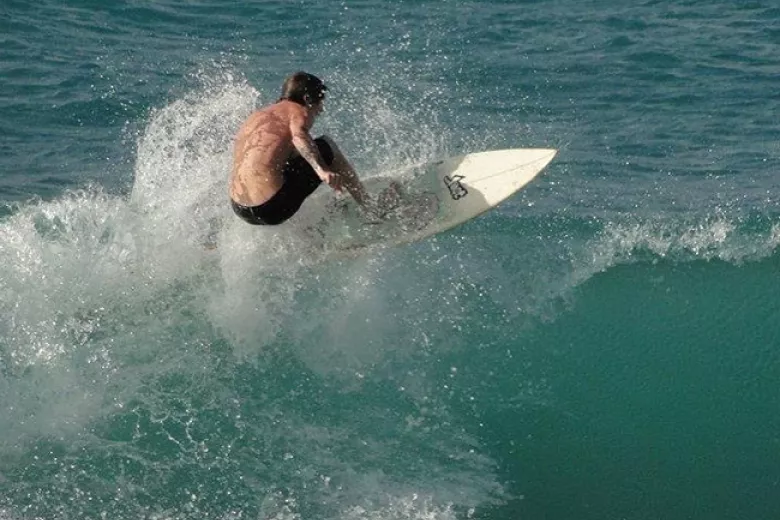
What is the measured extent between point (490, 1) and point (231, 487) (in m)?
10.2

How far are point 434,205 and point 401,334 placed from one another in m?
0.95

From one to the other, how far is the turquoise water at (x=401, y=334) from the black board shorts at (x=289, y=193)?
47 centimetres

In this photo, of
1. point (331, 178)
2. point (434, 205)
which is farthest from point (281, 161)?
point (434, 205)

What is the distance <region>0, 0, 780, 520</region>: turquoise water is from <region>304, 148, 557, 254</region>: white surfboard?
209 millimetres

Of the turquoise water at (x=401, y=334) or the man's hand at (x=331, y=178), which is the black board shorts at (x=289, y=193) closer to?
the man's hand at (x=331, y=178)

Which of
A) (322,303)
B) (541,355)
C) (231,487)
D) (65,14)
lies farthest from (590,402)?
(65,14)

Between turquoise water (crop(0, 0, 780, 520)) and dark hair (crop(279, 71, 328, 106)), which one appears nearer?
turquoise water (crop(0, 0, 780, 520))

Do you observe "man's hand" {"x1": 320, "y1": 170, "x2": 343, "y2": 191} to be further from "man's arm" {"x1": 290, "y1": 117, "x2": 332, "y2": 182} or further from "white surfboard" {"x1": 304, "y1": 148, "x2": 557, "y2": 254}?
"white surfboard" {"x1": 304, "y1": 148, "x2": 557, "y2": 254}

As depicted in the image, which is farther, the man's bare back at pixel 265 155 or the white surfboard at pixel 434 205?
the white surfboard at pixel 434 205

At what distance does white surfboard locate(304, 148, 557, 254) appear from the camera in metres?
8.62

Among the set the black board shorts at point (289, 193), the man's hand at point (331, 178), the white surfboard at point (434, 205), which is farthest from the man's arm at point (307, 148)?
the white surfboard at point (434, 205)

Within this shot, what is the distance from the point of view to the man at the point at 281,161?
798 centimetres

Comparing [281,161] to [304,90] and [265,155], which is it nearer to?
[265,155]

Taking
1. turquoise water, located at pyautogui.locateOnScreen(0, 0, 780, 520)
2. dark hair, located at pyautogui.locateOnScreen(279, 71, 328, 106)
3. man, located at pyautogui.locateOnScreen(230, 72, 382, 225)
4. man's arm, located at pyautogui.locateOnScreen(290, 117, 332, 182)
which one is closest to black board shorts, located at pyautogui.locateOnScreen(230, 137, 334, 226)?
man, located at pyautogui.locateOnScreen(230, 72, 382, 225)
